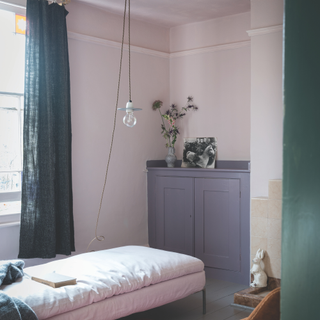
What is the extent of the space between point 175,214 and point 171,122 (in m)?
1.19

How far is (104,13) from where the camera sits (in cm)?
446

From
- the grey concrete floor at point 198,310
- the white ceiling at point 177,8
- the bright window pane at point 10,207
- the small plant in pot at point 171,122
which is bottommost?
the grey concrete floor at point 198,310

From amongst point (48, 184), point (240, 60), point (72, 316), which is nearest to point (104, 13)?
point (240, 60)

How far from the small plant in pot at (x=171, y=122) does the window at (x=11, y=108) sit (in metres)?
1.78

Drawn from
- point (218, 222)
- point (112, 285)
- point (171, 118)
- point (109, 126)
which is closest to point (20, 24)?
point (109, 126)

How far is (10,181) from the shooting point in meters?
3.74

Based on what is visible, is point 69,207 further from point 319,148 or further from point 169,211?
point 319,148

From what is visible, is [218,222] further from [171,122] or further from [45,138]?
[45,138]

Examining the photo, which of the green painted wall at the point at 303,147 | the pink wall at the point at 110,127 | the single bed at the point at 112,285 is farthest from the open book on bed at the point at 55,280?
the green painted wall at the point at 303,147

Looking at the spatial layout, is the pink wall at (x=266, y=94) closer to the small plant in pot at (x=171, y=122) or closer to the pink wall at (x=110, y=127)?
the small plant in pot at (x=171, y=122)

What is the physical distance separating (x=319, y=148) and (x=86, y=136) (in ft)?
13.3

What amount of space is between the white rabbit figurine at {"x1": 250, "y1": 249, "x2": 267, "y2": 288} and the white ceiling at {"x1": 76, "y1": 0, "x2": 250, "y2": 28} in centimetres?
266

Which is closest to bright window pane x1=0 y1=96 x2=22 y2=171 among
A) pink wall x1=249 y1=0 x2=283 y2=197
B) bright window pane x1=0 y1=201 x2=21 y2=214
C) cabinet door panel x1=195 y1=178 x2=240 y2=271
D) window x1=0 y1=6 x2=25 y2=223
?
window x1=0 y1=6 x2=25 y2=223

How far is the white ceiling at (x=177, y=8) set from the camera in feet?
13.9
